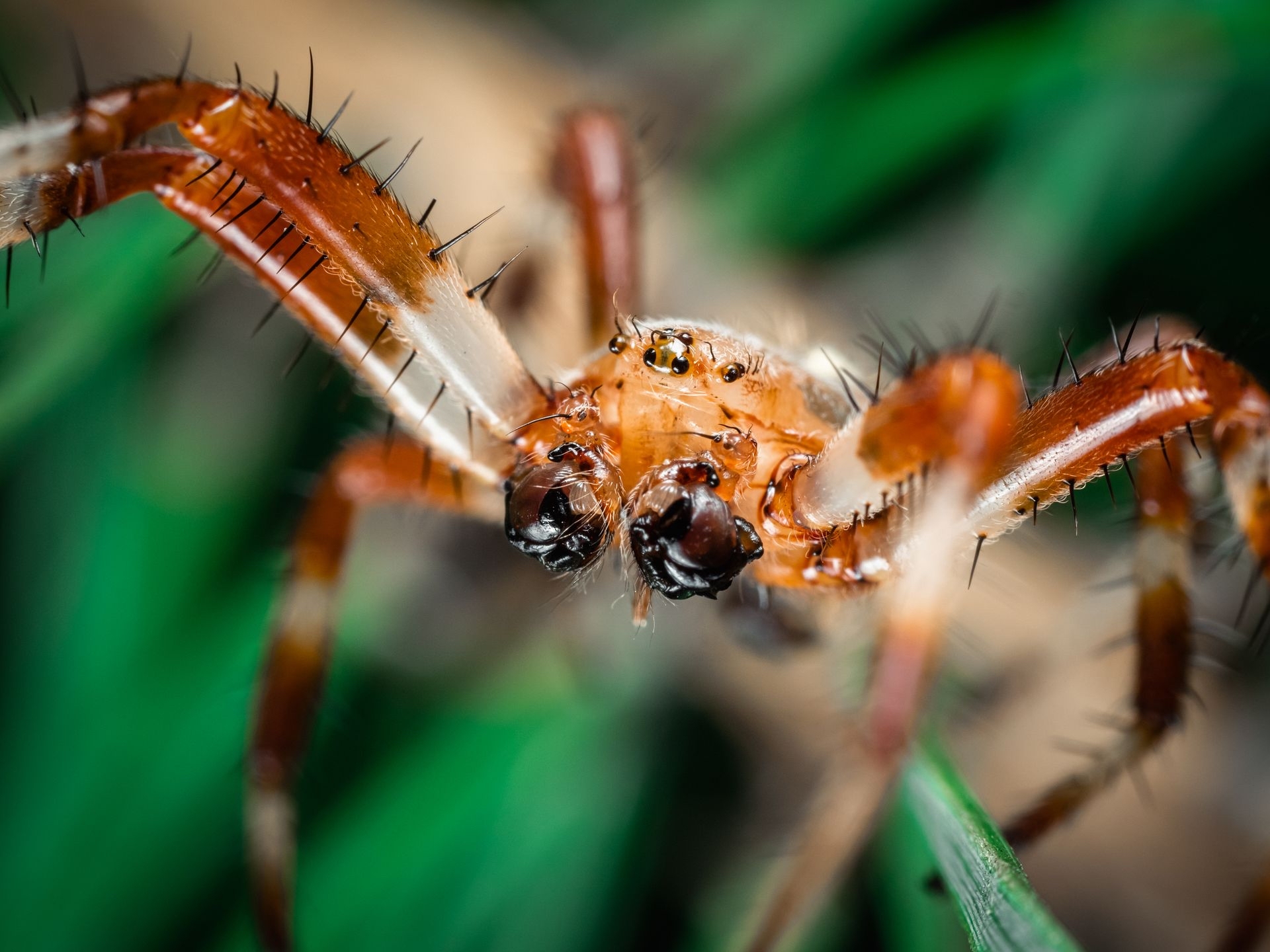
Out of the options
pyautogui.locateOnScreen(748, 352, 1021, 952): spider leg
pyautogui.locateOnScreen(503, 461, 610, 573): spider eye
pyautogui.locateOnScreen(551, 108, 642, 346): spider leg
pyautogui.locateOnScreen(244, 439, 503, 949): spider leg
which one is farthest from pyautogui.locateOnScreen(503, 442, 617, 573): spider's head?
pyautogui.locateOnScreen(551, 108, 642, 346): spider leg

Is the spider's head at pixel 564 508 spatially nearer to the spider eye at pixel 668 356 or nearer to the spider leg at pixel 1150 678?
the spider eye at pixel 668 356

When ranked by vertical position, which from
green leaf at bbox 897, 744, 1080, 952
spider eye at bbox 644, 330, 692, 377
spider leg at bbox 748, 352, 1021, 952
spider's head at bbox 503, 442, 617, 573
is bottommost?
green leaf at bbox 897, 744, 1080, 952

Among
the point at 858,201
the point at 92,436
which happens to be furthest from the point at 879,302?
the point at 92,436

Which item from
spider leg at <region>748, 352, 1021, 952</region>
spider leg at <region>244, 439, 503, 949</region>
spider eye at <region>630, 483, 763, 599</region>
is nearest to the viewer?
spider leg at <region>748, 352, 1021, 952</region>

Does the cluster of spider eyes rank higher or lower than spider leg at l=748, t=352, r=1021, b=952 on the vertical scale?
higher

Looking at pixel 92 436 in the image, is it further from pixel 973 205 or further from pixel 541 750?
pixel 973 205

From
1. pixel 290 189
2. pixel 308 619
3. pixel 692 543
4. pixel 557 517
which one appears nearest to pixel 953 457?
pixel 692 543

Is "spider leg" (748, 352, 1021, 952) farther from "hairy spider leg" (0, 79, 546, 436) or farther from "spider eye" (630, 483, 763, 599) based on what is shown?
"hairy spider leg" (0, 79, 546, 436)
